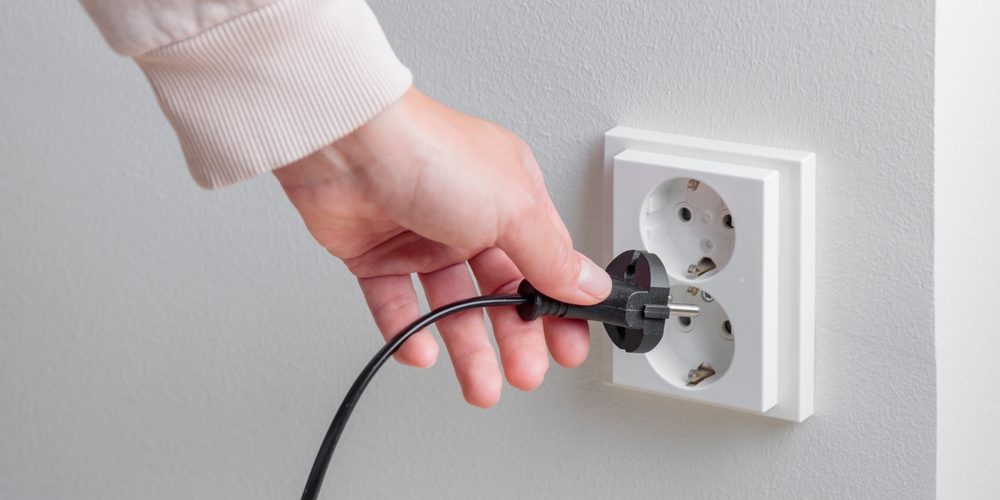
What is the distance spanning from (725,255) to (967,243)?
12 cm

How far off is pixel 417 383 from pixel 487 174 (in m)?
0.29

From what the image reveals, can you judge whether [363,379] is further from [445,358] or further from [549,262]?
[445,358]

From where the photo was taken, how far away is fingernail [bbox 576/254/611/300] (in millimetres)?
439

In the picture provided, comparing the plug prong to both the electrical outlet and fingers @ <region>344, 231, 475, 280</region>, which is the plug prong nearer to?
the electrical outlet

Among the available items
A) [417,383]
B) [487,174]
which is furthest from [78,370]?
[487,174]

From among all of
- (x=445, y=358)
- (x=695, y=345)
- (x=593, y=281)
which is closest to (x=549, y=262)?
(x=593, y=281)

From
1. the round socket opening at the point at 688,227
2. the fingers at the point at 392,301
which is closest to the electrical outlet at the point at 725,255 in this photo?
the round socket opening at the point at 688,227

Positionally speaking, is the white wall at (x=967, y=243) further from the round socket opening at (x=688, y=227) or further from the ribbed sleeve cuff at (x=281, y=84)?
the ribbed sleeve cuff at (x=281, y=84)

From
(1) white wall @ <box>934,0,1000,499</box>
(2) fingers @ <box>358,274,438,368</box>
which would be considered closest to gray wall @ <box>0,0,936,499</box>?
(1) white wall @ <box>934,0,1000,499</box>

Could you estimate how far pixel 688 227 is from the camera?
1.62 ft

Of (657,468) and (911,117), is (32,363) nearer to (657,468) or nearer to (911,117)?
(657,468)

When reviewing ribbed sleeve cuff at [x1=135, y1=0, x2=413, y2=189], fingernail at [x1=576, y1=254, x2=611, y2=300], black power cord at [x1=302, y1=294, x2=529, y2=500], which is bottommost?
black power cord at [x1=302, y1=294, x2=529, y2=500]

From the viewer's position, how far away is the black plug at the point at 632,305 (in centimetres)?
46

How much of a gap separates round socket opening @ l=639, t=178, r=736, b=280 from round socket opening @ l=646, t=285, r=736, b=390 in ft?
0.05
